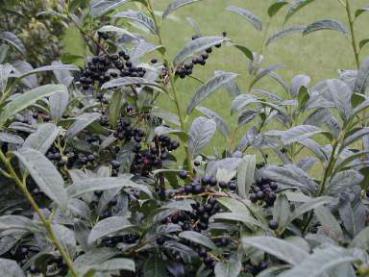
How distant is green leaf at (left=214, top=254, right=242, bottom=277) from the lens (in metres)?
1.28

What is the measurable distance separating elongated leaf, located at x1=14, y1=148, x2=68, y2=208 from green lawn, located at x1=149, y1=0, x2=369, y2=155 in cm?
437

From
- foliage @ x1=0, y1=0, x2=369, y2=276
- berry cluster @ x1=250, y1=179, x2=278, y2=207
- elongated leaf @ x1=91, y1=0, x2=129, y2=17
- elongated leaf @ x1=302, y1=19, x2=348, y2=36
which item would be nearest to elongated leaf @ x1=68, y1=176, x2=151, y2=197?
foliage @ x1=0, y1=0, x2=369, y2=276

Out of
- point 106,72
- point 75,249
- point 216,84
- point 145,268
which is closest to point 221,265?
point 145,268

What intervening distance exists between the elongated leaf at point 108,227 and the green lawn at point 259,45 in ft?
13.5

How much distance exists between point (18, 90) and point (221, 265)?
155 cm

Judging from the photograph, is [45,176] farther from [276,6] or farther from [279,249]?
[276,6]

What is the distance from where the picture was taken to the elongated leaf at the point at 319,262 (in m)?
0.86

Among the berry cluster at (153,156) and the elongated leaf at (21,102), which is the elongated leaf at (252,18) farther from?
the elongated leaf at (21,102)

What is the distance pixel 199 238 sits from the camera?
1.38 metres

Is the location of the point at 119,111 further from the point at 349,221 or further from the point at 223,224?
the point at 349,221

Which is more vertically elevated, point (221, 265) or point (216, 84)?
point (216, 84)

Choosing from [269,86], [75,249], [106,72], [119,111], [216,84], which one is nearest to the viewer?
[75,249]

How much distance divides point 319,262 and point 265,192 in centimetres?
63

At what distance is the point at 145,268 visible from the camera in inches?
57.0
